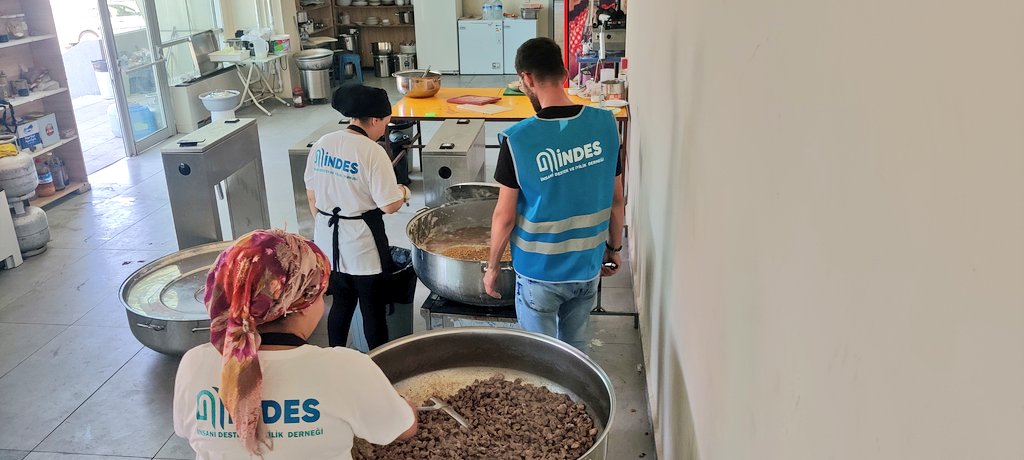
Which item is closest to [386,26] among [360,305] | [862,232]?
[360,305]

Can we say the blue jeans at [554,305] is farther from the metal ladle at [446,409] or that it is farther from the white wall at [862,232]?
the white wall at [862,232]

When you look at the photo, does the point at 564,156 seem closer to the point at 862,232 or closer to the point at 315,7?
the point at 862,232

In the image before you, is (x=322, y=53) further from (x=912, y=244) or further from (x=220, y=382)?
(x=912, y=244)

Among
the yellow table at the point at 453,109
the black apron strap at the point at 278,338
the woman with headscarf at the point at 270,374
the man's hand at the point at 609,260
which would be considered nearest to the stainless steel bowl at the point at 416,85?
the yellow table at the point at 453,109

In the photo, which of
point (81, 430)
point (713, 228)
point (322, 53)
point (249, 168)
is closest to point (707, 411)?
point (713, 228)

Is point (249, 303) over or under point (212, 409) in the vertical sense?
over

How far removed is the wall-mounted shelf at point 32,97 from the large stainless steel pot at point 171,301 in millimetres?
2604

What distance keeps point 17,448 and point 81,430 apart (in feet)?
0.77

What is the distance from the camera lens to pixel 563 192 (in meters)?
2.44

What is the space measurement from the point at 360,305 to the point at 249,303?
1.83 meters

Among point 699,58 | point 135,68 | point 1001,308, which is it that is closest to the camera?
point 1001,308

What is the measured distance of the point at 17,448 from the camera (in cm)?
313

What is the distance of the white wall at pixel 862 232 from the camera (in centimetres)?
59

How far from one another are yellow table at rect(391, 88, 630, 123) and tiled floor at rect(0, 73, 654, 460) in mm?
775
